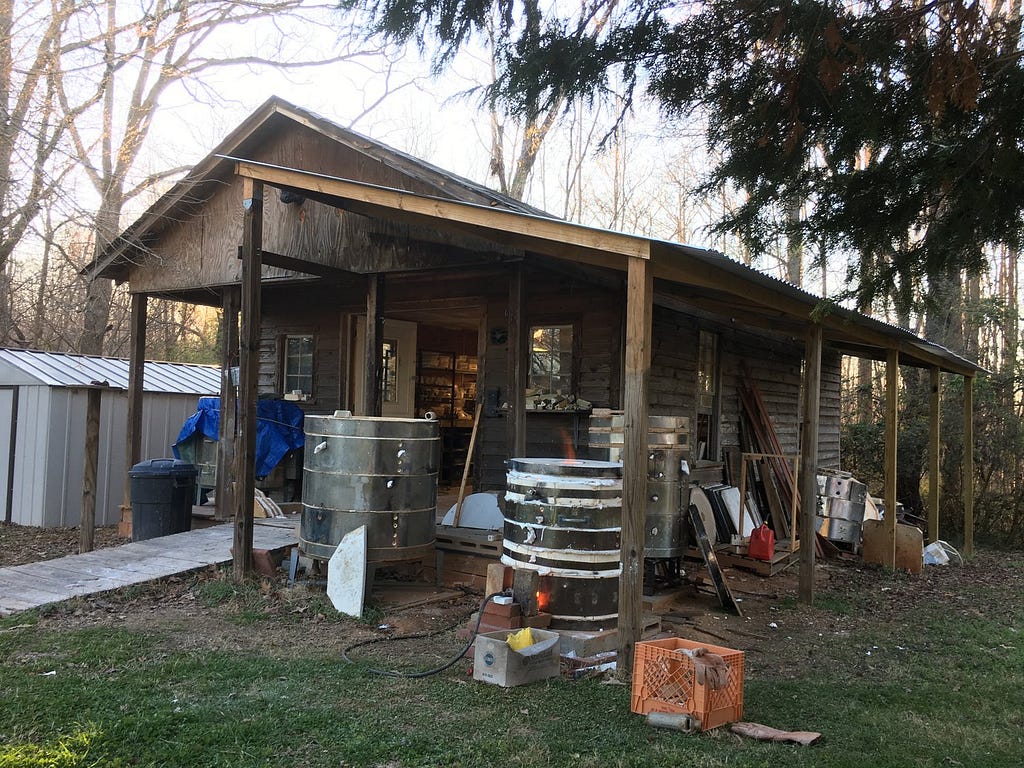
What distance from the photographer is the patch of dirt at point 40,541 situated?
8.41 m

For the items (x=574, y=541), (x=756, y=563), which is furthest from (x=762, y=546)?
(x=574, y=541)

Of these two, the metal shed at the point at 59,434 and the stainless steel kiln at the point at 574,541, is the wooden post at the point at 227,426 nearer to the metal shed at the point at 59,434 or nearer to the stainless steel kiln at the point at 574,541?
the metal shed at the point at 59,434

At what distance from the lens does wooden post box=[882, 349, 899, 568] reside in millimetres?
9211

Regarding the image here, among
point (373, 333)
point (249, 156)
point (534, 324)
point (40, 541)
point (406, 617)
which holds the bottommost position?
point (40, 541)

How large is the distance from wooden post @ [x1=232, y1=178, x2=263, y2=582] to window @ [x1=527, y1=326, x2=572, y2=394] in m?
3.25

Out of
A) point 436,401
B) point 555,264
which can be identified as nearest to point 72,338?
point 436,401

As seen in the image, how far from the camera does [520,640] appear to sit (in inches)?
181

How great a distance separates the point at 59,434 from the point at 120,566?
183 inches

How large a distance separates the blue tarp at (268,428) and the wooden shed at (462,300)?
0.45 m

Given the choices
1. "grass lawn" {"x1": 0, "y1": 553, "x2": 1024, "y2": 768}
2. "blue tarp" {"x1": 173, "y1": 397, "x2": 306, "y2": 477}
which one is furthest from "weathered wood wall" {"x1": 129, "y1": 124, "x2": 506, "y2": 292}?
"grass lawn" {"x1": 0, "y1": 553, "x2": 1024, "y2": 768}

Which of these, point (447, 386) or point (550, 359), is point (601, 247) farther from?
point (447, 386)

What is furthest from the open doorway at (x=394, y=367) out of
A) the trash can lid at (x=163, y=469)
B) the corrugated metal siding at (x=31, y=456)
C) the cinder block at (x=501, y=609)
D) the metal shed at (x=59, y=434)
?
the cinder block at (x=501, y=609)

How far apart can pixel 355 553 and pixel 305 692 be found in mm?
1780

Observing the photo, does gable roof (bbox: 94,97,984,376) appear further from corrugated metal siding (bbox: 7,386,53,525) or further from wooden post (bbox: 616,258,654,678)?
corrugated metal siding (bbox: 7,386,53,525)
